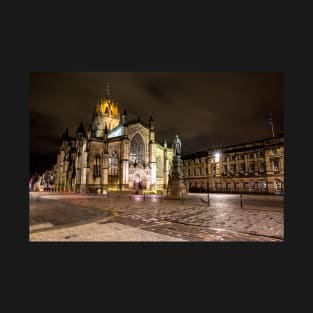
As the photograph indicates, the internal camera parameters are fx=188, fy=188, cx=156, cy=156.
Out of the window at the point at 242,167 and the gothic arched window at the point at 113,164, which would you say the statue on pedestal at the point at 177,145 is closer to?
the gothic arched window at the point at 113,164

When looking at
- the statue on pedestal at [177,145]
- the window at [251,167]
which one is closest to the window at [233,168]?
the window at [251,167]

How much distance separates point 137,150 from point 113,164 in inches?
256

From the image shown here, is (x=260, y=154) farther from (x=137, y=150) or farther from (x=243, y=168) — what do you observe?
(x=137, y=150)

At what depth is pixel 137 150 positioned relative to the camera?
135 ft

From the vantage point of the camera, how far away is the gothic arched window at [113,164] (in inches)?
1453

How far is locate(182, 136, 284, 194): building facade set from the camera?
34.5m

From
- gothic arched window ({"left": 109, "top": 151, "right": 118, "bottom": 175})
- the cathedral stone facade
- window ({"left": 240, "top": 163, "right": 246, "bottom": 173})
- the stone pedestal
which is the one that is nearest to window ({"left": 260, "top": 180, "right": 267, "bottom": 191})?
window ({"left": 240, "top": 163, "right": 246, "bottom": 173})

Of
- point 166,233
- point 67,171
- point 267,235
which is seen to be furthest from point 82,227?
point 67,171

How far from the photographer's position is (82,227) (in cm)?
671

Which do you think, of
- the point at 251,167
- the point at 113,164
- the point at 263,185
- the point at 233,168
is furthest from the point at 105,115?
the point at 263,185

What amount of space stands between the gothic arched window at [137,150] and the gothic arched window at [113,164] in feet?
11.7

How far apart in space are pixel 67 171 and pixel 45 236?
177ft

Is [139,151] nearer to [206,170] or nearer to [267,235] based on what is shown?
[206,170]

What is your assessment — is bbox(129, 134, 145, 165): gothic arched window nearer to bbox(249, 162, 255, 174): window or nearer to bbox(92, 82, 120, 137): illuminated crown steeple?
bbox(92, 82, 120, 137): illuminated crown steeple
